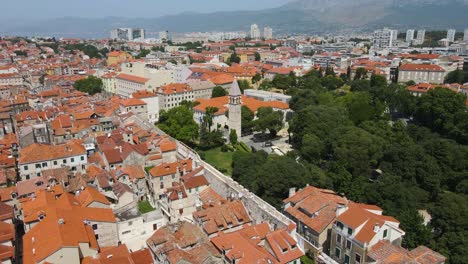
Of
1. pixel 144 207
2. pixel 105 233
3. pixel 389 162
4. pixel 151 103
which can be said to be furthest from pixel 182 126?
pixel 389 162

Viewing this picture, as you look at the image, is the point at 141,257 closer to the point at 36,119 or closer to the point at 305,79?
the point at 36,119

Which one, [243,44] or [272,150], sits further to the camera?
[243,44]

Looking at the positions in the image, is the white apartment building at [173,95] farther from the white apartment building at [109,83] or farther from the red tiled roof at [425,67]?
the red tiled roof at [425,67]

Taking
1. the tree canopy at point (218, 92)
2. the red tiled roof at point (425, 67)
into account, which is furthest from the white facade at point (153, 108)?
the red tiled roof at point (425, 67)

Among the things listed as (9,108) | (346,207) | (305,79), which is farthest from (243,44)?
(346,207)

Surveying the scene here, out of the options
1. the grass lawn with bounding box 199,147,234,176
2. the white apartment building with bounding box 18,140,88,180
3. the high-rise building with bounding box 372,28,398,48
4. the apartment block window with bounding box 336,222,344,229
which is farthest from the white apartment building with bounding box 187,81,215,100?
the high-rise building with bounding box 372,28,398,48

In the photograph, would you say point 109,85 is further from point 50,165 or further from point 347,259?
point 347,259

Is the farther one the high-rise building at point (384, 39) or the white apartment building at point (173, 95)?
the high-rise building at point (384, 39)
